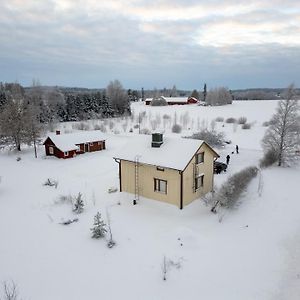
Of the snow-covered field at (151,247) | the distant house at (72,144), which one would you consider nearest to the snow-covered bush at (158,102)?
the distant house at (72,144)

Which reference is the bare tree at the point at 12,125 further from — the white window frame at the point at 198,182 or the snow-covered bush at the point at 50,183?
the white window frame at the point at 198,182

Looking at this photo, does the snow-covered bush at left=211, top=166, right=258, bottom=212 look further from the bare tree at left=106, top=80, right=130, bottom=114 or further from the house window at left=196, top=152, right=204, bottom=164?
the bare tree at left=106, top=80, right=130, bottom=114

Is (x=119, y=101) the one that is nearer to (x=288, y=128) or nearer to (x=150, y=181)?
(x=288, y=128)

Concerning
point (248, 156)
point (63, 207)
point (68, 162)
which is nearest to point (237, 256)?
point (63, 207)

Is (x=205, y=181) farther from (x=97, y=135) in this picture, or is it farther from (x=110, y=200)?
(x=97, y=135)

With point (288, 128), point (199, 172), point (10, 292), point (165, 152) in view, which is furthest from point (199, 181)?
point (10, 292)

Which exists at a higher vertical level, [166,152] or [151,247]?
[166,152]

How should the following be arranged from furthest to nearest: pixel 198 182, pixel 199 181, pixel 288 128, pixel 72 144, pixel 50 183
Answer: pixel 72 144, pixel 288 128, pixel 50 183, pixel 199 181, pixel 198 182

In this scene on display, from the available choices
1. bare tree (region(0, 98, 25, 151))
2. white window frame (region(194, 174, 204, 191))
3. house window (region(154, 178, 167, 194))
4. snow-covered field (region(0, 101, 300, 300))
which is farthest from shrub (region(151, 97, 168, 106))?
house window (region(154, 178, 167, 194))
